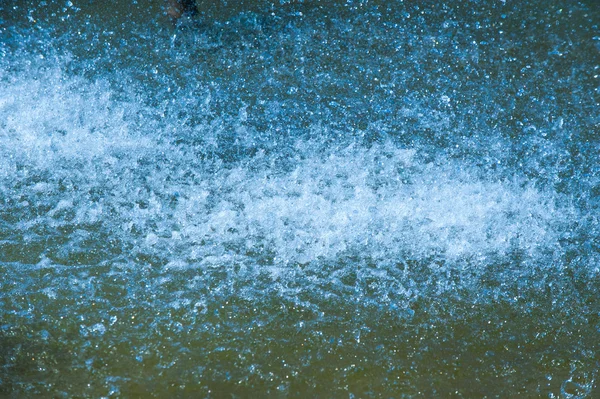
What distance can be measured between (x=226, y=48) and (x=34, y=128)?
91 cm

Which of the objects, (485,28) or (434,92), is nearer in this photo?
(434,92)

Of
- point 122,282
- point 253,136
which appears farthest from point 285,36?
point 122,282

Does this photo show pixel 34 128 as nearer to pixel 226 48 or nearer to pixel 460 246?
pixel 226 48

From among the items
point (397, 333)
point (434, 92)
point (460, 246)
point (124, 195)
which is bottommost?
point (397, 333)

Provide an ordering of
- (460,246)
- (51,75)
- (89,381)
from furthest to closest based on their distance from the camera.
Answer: (51,75) < (460,246) < (89,381)

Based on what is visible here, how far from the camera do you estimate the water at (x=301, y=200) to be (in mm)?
2191

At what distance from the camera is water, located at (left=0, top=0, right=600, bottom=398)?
2.19 metres

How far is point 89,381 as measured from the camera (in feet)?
6.87

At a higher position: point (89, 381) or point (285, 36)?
point (285, 36)

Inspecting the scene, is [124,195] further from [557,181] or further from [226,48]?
[557,181]

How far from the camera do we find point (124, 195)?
2.63 meters

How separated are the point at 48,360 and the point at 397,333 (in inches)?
42.3

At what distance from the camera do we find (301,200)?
2.63m

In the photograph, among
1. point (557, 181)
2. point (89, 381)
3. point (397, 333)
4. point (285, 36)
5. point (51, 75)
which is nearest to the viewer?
point (89, 381)
